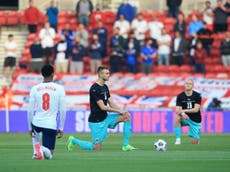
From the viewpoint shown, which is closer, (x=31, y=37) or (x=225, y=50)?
(x=225, y=50)

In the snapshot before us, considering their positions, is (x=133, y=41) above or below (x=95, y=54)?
above

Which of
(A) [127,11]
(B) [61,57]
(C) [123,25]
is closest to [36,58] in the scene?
(B) [61,57]

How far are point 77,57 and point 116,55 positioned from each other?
1.58m

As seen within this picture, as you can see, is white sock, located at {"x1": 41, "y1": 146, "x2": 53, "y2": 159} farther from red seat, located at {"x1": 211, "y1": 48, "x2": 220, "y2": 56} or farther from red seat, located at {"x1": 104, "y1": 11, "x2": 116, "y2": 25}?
red seat, located at {"x1": 104, "y1": 11, "x2": 116, "y2": 25}

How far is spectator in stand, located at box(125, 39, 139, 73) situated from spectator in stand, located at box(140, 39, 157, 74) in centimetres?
31

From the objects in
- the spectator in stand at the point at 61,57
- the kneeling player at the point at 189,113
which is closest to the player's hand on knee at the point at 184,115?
the kneeling player at the point at 189,113

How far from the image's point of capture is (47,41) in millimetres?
38219

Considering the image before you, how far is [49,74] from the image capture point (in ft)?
58.2

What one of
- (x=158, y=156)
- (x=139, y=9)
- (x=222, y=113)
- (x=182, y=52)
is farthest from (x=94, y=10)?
(x=158, y=156)

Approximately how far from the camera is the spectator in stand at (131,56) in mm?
37656

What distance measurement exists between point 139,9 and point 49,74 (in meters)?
22.8

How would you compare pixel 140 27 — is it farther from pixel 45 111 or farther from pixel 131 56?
pixel 45 111

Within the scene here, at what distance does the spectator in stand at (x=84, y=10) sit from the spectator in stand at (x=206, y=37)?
464 cm

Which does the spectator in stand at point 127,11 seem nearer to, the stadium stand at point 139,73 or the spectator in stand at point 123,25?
the spectator in stand at point 123,25
